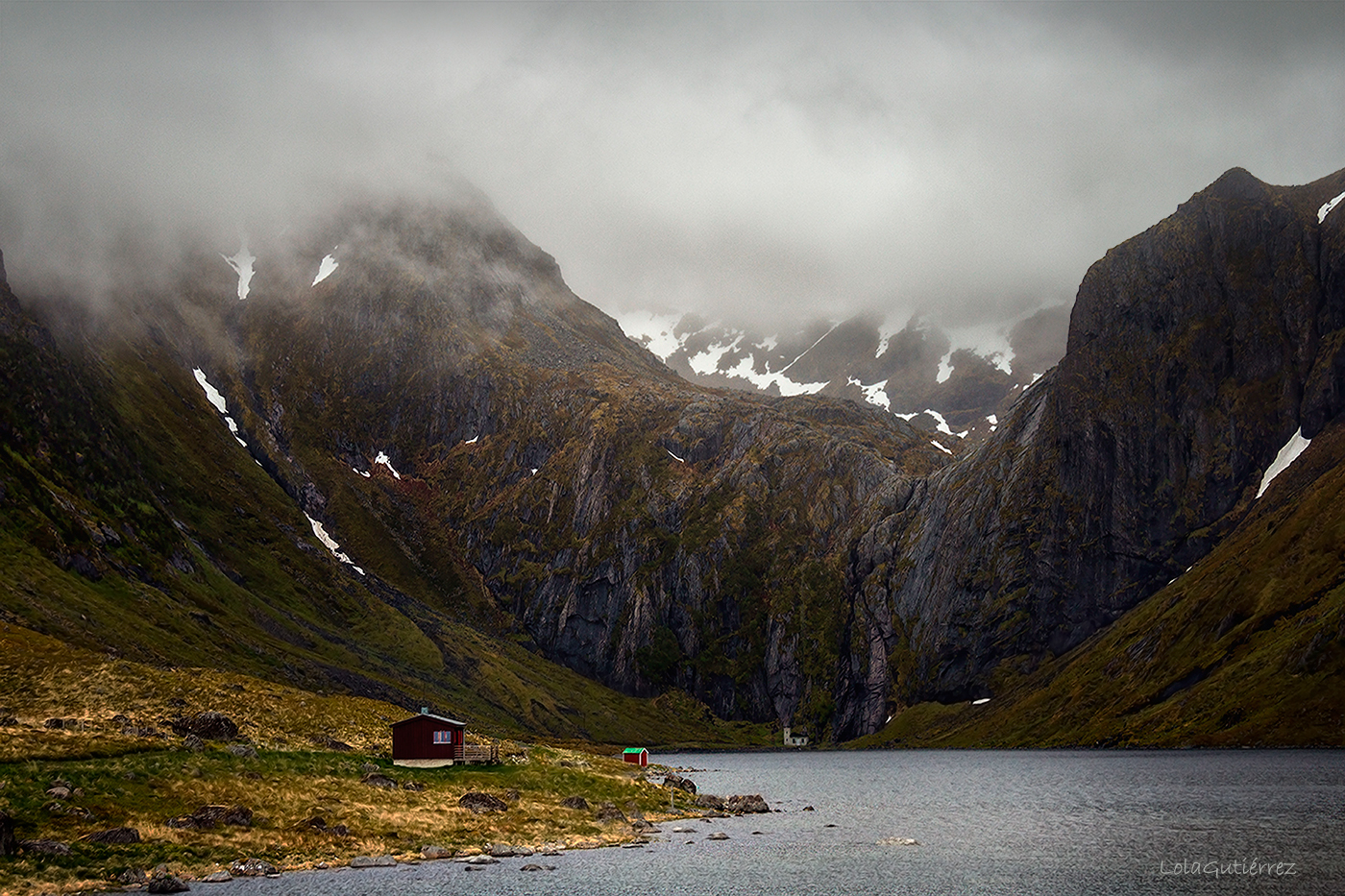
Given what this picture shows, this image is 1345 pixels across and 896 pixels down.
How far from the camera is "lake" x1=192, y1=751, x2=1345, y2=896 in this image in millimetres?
54500

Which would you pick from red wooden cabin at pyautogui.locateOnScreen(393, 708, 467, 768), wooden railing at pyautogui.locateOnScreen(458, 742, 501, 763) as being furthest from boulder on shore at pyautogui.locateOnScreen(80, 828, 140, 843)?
wooden railing at pyautogui.locateOnScreen(458, 742, 501, 763)

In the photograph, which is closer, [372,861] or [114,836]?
[114,836]

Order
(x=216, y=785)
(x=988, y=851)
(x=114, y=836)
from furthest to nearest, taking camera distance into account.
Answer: (x=988, y=851)
(x=216, y=785)
(x=114, y=836)

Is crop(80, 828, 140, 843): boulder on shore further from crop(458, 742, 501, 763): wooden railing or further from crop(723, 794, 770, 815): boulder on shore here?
crop(723, 794, 770, 815): boulder on shore

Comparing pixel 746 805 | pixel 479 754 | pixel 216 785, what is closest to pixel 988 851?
pixel 746 805

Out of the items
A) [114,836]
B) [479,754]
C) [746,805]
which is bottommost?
[746,805]

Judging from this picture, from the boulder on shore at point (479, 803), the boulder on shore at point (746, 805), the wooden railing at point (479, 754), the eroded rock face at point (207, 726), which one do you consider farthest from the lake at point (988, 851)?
the eroded rock face at point (207, 726)

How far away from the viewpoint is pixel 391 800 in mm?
72688

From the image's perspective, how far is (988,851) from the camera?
69375mm

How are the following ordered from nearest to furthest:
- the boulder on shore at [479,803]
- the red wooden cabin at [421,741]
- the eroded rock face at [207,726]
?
1. the boulder on shore at [479,803]
2. the eroded rock face at [207,726]
3. the red wooden cabin at [421,741]

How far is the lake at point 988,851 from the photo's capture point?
5450 cm

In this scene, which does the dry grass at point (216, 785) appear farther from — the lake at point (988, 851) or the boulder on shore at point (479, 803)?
the lake at point (988, 851)

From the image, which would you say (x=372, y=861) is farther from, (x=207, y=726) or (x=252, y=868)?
(x=207, y=726)

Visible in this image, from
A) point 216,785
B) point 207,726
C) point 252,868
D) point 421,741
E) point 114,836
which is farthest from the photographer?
point 421,741
